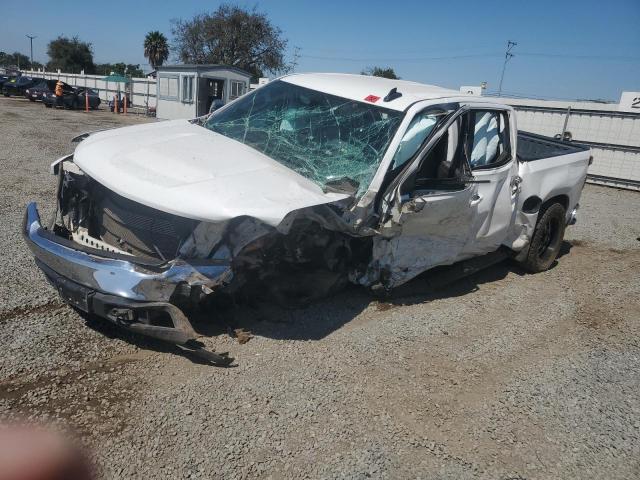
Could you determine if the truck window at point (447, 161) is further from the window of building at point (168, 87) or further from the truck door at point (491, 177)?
the window of building at point (168, 87)

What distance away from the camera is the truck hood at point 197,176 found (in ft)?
9.63

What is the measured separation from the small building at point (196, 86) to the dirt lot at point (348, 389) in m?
17.9

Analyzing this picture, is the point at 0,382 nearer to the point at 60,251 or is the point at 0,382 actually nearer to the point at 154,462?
the point at 60,251

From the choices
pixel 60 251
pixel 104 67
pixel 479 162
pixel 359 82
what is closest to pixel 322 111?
pixel 359 82

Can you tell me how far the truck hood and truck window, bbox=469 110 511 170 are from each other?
1.75m

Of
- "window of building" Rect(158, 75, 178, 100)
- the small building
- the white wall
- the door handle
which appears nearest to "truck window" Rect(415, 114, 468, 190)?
the door handle

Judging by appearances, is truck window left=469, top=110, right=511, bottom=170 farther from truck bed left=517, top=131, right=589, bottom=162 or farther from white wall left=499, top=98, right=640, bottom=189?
white wall left=499, top=98, right=640, bottom=189

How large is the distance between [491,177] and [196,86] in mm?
18856

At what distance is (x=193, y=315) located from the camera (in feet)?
11.7

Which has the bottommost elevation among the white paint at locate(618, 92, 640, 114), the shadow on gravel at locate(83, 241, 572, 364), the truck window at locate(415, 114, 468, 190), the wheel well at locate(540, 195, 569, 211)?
the shadow on gravel at locate(83, 241, 572, 364)

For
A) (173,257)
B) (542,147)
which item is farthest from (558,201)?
(173,257)

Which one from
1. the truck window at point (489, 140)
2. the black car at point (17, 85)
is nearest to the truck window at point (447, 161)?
the truck window at point (489, 140)

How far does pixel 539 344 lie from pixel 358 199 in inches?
76.5

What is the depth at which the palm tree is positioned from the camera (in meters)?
51.2
